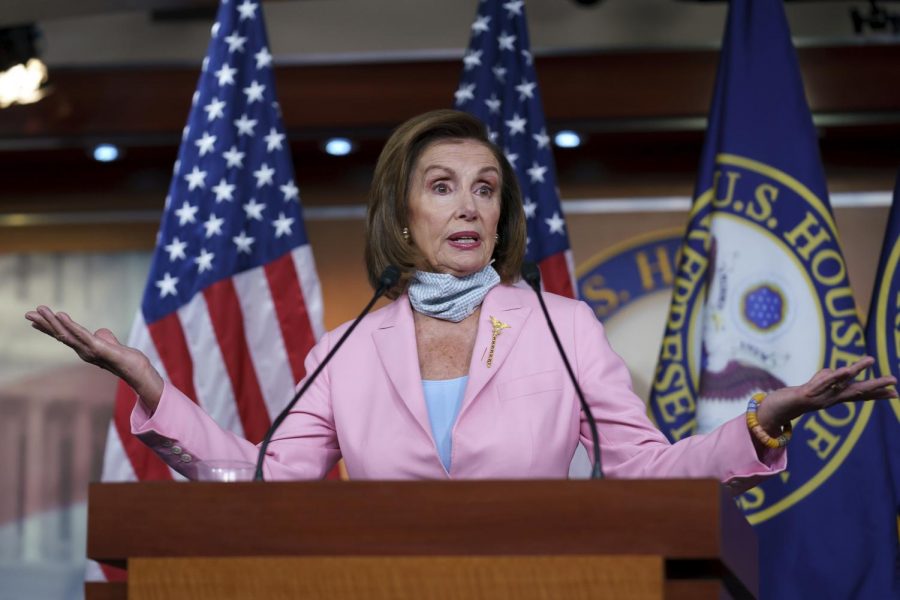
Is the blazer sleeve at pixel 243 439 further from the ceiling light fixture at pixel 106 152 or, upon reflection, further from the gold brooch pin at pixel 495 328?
the ceiling light fixture at pixel 106 152

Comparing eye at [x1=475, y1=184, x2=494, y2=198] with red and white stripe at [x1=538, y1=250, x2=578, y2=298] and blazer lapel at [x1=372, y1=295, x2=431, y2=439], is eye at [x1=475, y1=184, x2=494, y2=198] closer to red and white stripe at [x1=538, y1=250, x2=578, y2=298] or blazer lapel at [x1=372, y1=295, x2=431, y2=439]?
blazer lapel at [x1=372, y1=295, x2=431, y2=439]

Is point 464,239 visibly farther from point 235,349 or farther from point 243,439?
point 235,349

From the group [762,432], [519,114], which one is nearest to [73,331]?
[762,432]

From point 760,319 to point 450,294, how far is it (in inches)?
48.3

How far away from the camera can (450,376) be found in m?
2.38

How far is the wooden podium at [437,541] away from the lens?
1.49 m

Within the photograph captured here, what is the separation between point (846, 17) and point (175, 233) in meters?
2.42

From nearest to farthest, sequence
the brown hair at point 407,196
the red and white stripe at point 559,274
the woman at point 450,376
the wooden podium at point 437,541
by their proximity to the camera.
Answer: the wooden podium at point 437,541 → the woman at point 450,376 → the brown hair at point 407,196 → the red and white stripe at point 559,274

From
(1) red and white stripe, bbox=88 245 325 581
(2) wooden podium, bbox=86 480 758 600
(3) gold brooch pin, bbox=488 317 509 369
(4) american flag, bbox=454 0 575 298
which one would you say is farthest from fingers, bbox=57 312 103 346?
(4) american flag, bbox=454 0 575 298

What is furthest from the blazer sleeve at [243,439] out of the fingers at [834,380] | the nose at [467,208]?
the fingers at [834,380]

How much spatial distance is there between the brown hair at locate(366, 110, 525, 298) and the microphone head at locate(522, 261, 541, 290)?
367 mm

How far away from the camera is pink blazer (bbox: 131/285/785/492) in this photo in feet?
7.07

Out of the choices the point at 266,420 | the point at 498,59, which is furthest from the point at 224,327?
the point at 498,59

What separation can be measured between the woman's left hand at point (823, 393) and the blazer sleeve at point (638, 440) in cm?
7
